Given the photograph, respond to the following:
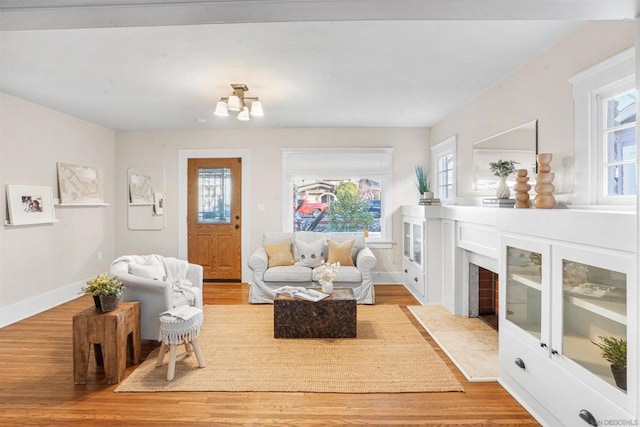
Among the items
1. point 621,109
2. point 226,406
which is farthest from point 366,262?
point 621,109

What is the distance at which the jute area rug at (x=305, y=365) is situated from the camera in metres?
2.44

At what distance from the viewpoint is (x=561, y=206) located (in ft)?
8.07

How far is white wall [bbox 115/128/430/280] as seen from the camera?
18.0ft

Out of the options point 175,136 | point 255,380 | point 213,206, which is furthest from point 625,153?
point 175,136

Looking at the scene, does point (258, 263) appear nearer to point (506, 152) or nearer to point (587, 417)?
point (506, 152)

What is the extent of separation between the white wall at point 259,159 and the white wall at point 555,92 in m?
1.82

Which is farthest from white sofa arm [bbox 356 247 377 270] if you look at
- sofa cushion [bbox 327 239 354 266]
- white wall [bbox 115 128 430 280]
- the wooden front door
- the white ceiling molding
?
the white ceiling molding

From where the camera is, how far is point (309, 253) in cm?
468

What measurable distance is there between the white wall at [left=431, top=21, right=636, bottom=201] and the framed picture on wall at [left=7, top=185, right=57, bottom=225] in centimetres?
509

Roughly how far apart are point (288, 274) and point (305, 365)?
1.65 m

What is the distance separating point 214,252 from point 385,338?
3.33 metres

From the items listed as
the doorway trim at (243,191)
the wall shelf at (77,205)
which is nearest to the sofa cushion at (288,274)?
the doorway trim at (243,191)

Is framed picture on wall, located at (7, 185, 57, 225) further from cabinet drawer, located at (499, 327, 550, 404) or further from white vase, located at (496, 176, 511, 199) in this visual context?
white vase, located at (496, 176, 511, 199)

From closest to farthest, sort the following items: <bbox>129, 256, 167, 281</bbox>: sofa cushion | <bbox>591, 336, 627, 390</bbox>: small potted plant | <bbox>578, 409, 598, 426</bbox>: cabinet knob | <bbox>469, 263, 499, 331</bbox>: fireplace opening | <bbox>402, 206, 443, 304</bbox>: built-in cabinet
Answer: <bbox>591, 336, 627, 390</bbox>: small potted plant → <bbox>578, 409, 598, 426</bbox>: cabinet knob → <bbox>129, 256, 167, 281</bbox>: sofa cushion → <bbox>469, 263, 499, 331</bbox>: fireplace opening → <bbox>402, 206, 443, 304</bbox>: built-in cabinet
